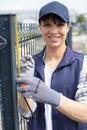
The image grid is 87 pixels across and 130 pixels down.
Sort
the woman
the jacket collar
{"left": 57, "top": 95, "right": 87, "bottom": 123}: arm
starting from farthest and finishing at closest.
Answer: the jacket collar, the woman, {"left": 57, "top": 95, "right": 87, "bottom": 123}: arm

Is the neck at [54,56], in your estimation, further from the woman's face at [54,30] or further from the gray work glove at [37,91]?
the gray work glove at [37,91]

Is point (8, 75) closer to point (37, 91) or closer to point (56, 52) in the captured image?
point (37, 91)

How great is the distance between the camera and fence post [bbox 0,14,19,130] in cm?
232

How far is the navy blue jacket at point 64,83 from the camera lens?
9.11 ft

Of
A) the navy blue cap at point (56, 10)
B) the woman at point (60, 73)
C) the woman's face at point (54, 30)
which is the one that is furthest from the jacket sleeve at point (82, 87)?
the navy blue cap at point (56, 10)

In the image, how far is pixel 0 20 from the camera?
2309mm

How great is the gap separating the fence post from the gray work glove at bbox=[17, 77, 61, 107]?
0.25ft

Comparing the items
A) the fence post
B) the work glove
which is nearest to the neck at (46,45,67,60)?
the work glove

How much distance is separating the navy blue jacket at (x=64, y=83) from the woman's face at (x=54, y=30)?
0.47 feet

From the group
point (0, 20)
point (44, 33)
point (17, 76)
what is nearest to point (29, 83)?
point (17, 76)

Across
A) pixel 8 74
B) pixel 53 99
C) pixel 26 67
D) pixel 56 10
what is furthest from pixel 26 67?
pixel 56 10

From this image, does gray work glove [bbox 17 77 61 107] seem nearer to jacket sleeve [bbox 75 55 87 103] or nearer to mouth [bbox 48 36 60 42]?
jacket sleeve [bbox 75 55 87 103]

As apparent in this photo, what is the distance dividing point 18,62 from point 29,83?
17 cm

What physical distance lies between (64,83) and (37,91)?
44cm
